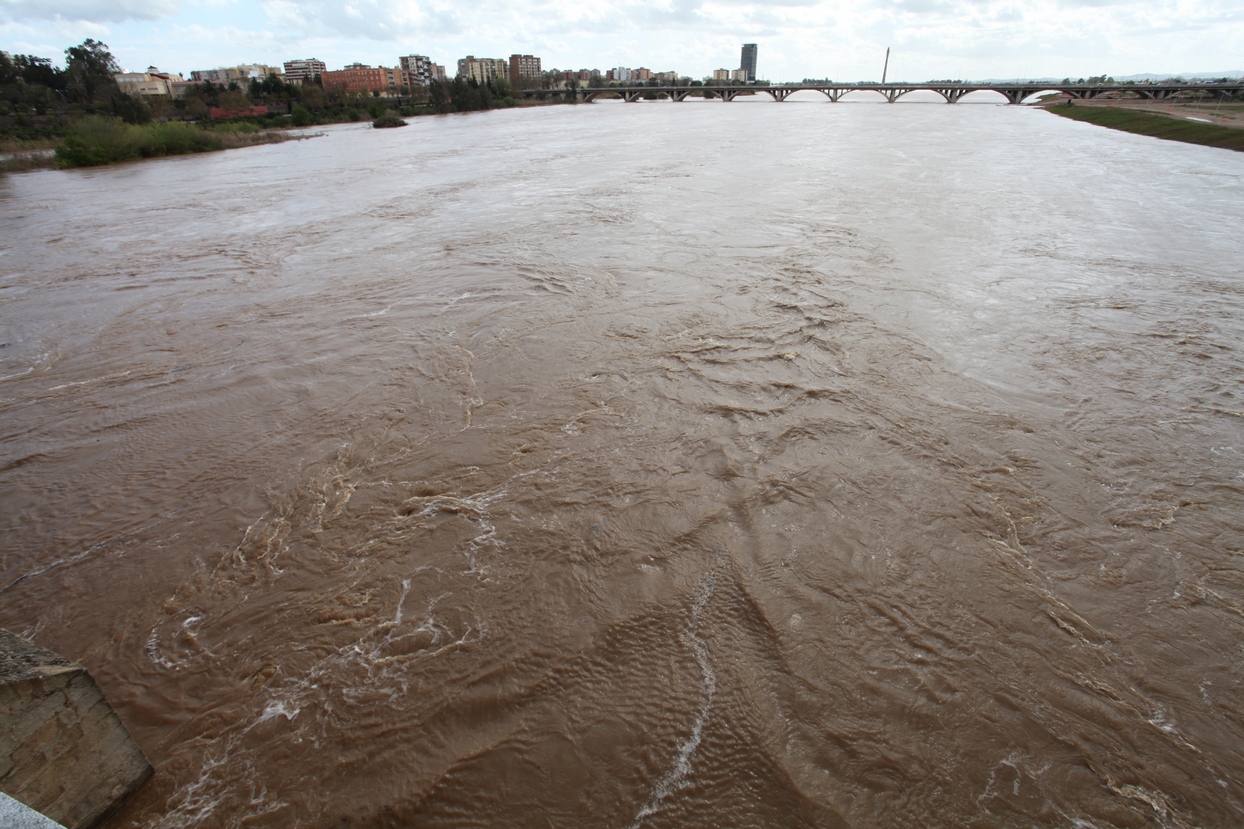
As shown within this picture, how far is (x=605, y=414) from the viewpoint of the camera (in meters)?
6.25

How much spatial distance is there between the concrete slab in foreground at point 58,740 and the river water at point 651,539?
0.27 m

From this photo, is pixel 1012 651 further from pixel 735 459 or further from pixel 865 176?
pixel 865 176

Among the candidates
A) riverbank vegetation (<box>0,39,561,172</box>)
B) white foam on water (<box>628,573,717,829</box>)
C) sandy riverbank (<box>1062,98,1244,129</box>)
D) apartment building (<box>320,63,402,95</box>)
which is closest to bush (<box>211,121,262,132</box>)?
riverbank vegetation (<box>0,39,561,172</box>)

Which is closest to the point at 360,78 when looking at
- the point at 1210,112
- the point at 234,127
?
the point at 234,127

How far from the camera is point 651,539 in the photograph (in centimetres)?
457

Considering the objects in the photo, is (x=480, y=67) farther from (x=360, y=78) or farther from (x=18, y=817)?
(x=18, y=817)

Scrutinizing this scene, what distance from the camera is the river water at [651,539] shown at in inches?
120

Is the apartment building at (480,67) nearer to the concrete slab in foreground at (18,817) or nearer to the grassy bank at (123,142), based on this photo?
the grassy bank at (123,142)

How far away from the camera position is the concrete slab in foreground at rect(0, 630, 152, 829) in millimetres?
2186

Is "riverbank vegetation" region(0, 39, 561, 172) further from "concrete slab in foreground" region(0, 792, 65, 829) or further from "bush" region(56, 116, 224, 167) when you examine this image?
"concrete slab in foreground" region(0, 792, 65, 829)

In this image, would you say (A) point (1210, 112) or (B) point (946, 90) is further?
(B) point (946, 90)

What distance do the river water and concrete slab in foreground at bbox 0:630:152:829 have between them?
0.27 metres

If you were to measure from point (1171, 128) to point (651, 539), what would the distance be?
51.0 meters

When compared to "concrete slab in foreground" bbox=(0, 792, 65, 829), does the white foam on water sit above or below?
below
